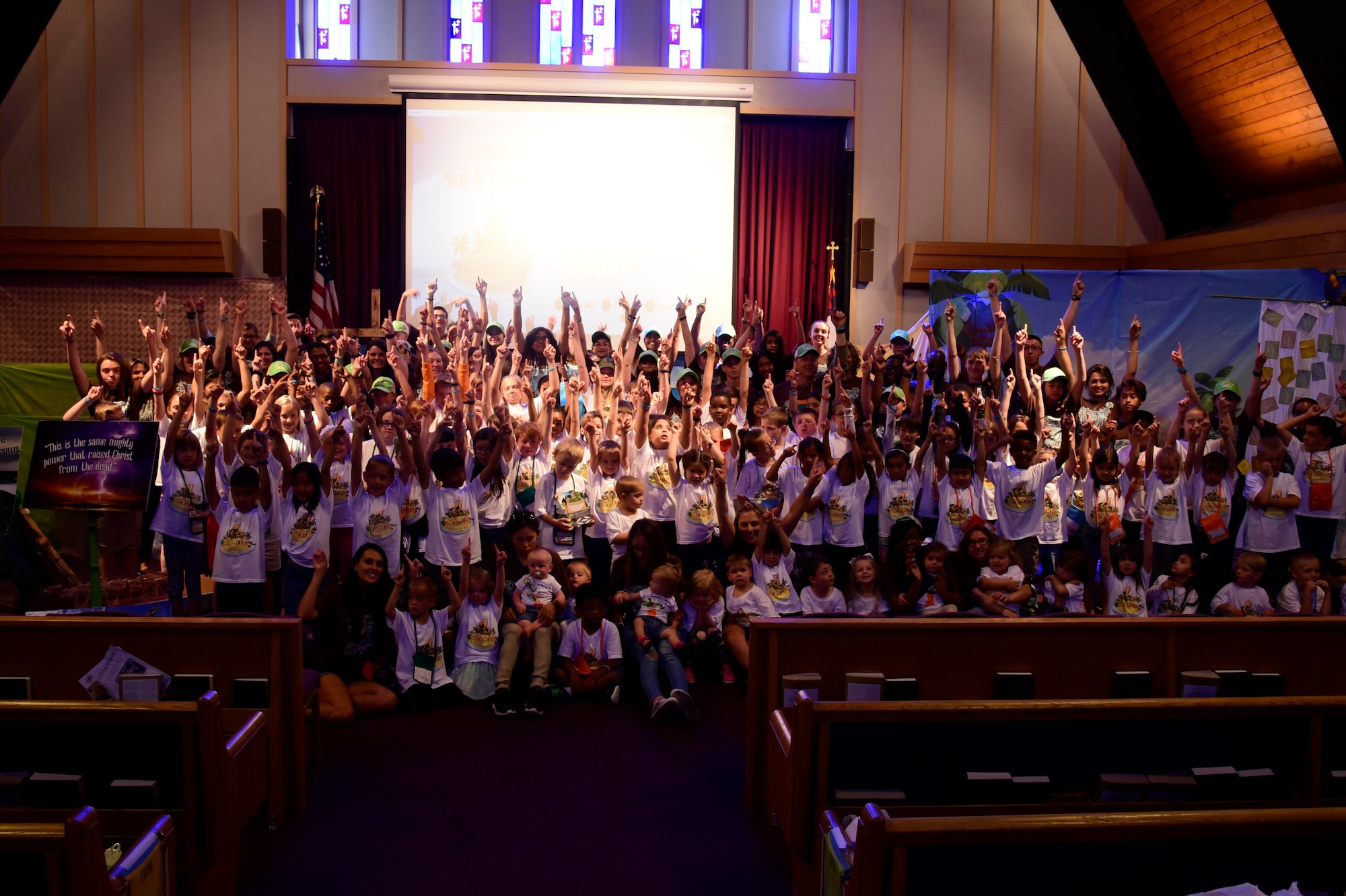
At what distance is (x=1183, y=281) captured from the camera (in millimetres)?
7664

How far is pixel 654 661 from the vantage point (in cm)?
492

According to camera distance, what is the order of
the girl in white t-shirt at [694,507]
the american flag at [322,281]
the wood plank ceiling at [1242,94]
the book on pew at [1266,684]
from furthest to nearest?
the american flag at [322,281], the wood plank ceiling at [1242,94], the girl in white t-shirt at [694,507], the book on pew at [1266,684]

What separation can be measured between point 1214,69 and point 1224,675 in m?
7.90

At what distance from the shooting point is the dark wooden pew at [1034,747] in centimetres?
285

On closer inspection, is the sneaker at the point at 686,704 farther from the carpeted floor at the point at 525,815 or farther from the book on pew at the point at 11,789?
the book on pew at the point at 11,789

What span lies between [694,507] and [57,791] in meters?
3.59

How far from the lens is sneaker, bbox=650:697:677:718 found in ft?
14.9

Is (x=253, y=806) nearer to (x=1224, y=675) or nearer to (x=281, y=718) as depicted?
(x=281, y=718)

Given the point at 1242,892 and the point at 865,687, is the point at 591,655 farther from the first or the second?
the point at 1242,892

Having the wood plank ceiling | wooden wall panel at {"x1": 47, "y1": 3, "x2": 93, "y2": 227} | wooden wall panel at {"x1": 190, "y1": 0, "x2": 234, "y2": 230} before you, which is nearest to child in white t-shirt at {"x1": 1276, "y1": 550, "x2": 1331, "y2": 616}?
the wood plank ceiling

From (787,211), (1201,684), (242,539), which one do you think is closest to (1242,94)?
(787,211)

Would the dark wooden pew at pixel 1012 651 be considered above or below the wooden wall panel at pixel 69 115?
below

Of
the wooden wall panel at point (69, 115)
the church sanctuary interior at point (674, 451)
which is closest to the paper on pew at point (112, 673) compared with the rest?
the church sanctuary interior at point (674, 451)

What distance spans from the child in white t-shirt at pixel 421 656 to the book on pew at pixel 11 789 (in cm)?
201
